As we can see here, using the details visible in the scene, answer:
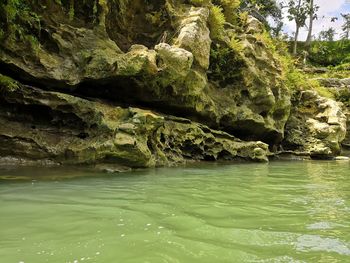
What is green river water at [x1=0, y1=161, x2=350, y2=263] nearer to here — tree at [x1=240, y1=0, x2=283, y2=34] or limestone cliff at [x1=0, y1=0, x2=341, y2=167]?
limestone cliff at [x1=0, y1=0, x2=341, y2=167]

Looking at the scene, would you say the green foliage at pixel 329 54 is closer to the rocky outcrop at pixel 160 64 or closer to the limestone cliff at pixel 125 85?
the rocky outcrop at pixel 160 64

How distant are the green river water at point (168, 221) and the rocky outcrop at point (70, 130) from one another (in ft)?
6.02

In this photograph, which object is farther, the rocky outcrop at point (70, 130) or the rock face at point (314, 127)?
the rock face at point (314, 127)

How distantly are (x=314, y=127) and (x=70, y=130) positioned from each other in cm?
1212

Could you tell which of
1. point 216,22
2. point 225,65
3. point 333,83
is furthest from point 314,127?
point 333,83

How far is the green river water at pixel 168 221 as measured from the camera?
314 cm

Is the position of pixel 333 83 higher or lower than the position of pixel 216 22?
lower

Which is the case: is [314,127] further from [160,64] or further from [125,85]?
[125,85]

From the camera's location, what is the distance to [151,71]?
36.1 ft

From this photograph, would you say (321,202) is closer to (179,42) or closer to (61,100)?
(61,100)

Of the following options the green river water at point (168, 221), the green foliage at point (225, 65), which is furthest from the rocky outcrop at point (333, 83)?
the green river water at point (168, 221)

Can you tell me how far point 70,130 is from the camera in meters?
10.2

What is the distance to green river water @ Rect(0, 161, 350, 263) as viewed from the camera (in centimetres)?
314

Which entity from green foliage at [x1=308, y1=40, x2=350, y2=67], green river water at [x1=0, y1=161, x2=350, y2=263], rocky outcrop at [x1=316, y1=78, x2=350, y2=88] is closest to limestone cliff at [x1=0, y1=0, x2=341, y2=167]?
green river water at [x1=0, y1=161, x2=350, y2=263]
